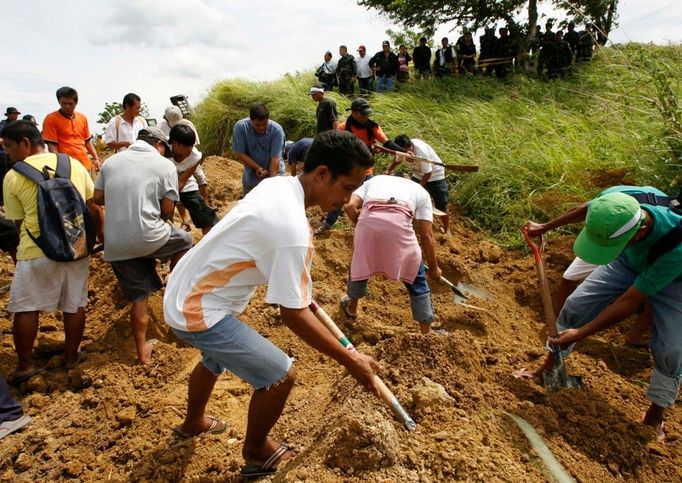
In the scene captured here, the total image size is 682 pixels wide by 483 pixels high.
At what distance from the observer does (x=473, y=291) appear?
4656 millimetres

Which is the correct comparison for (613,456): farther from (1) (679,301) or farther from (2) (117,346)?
(2) (117,346)

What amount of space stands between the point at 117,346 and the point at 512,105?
7.68 metres

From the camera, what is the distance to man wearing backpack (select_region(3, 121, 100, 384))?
3.09 metres

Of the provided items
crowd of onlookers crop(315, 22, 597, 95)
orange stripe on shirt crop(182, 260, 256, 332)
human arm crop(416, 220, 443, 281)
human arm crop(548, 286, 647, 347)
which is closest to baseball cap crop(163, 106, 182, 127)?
human arm crop(416, 220, 443, 281)

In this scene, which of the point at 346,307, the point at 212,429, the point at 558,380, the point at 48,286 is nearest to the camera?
Answer: the point at 212,429

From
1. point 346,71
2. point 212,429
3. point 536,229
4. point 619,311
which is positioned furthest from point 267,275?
point 346,71

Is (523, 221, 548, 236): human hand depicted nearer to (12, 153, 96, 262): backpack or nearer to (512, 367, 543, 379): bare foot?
(512, 367, 543, 379): bare foot

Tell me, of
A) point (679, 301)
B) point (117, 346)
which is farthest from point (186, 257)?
point (679, 301)

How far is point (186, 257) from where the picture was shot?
1980 millimetres

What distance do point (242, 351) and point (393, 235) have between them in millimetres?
1583

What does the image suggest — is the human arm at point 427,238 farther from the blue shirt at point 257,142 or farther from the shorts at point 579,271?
the blue shirt at point 257,142

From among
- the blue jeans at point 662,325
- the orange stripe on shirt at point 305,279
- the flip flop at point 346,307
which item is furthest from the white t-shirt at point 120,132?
the blue jeans at point 662,325

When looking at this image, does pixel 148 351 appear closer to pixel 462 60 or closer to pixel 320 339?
pixel 320 339

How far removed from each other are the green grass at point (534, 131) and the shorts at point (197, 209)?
3.53 meters
